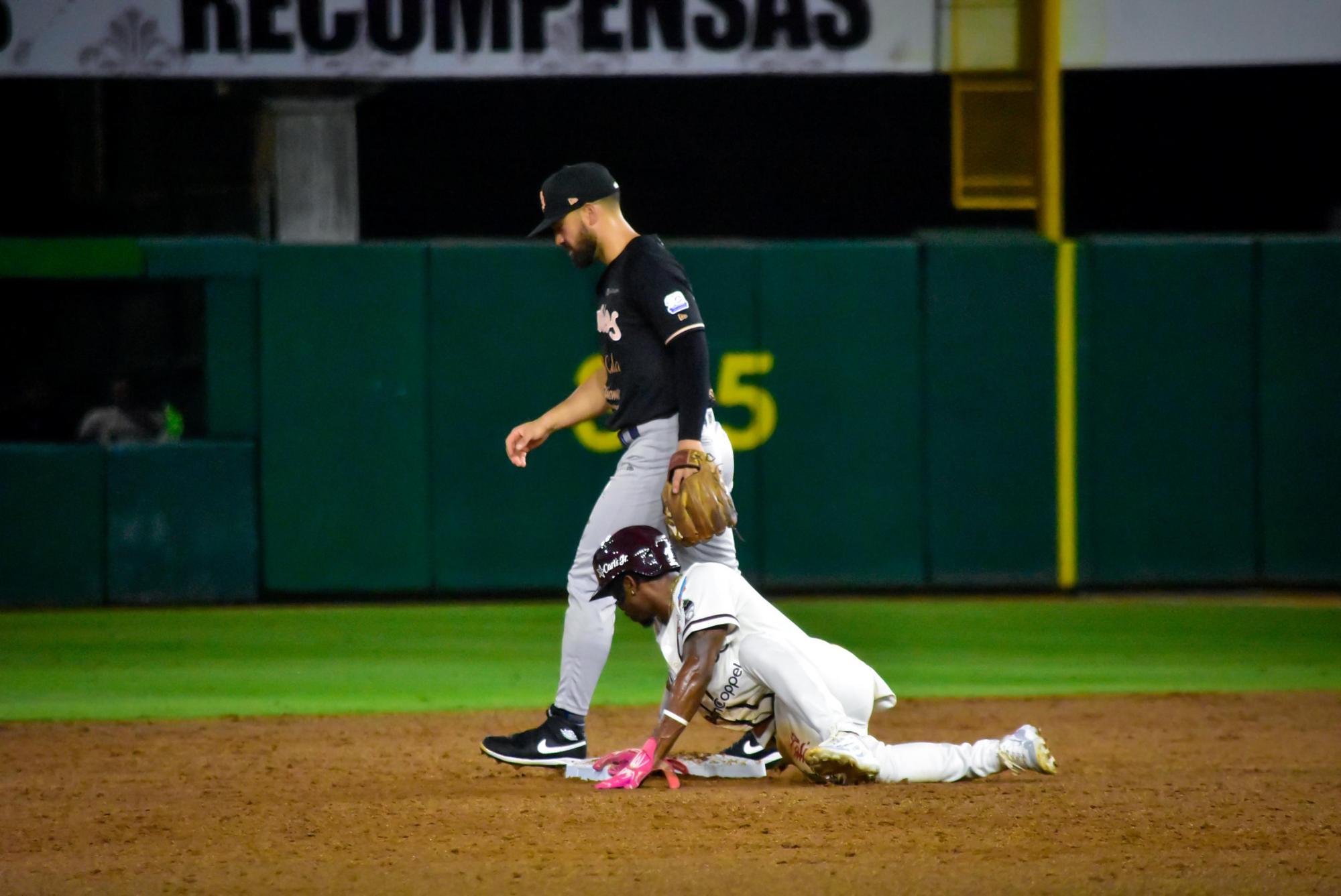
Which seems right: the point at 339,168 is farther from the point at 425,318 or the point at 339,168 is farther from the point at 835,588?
the point at 835,588

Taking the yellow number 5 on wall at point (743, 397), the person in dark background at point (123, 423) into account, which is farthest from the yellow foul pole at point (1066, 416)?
the person in dark background at point (123, 423)

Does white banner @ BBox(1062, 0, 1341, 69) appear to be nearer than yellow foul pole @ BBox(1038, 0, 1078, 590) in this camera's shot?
No

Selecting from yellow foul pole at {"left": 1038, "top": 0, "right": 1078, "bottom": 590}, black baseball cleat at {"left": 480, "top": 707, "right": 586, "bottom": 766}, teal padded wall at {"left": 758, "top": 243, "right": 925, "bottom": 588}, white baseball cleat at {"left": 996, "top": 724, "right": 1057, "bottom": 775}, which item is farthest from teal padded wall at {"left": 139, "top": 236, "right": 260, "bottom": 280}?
white baseball cleat at {"left": 996, "top": 724, "right": 1057, "bottom": 775}

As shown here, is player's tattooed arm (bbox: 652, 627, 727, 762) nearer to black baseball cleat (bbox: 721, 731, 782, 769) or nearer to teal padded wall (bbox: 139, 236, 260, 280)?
black baseball cleat (bbox: 721, 731, 782, 769)

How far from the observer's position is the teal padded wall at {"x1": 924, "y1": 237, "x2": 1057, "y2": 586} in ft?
31.7

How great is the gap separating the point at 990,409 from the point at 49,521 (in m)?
5.40

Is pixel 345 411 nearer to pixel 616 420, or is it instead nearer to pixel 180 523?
pixel 180 523

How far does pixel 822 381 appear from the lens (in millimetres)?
9633

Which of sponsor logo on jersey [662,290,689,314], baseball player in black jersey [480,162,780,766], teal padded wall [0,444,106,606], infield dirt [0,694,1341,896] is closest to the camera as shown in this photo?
infield dirt [0,694,1341,896]

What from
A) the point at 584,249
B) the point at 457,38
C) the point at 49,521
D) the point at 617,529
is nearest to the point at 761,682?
the point at 617,529

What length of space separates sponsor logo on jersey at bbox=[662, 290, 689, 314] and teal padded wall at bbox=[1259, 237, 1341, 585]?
5833 millimetres

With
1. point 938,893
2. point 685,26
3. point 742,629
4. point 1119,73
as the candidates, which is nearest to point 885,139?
point 1119,73

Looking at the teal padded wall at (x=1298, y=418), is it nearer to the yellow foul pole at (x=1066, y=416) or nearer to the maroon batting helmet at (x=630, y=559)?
the yellow foul pole at (x=1066, y=416)

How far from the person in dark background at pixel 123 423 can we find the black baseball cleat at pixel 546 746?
5400mm
